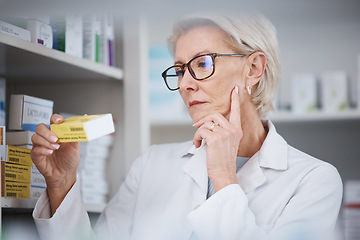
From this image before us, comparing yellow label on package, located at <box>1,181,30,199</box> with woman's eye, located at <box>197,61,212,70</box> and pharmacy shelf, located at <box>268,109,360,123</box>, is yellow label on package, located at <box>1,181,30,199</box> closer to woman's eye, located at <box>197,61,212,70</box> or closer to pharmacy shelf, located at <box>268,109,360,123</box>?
woman's eye, located at <box>197,61,212,70</box>

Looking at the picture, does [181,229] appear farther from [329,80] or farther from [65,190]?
[329,80]

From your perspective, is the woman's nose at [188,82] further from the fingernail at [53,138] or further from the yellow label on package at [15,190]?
the yellow label on package at [15,190]

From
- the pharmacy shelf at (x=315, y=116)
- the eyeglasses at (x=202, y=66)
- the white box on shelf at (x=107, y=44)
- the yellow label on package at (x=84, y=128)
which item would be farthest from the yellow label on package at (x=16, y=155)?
the pharmacy shelf at (x=315, y=116)

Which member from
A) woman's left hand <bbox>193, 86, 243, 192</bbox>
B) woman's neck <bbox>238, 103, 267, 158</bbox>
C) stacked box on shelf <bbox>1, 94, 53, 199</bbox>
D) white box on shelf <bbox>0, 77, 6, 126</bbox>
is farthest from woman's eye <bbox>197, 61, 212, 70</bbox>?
white box on shelf <bbox>0, 77, 6, 126</bbox>

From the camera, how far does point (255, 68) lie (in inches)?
52.8

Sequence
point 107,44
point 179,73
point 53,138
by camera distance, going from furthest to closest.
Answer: point 107,44 → point 179,73 → point 53,138

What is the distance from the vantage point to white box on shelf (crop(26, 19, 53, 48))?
3.93 ft

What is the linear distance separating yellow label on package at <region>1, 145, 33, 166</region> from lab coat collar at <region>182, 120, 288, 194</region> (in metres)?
0.46

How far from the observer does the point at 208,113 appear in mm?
1278

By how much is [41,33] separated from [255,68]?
605 millimetres

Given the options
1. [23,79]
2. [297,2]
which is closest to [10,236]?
[23,79]

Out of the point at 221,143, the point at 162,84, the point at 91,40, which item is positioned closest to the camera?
the point at 221,143

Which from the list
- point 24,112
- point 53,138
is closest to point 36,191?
point 24,112

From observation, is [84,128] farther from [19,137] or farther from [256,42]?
[256,42]
